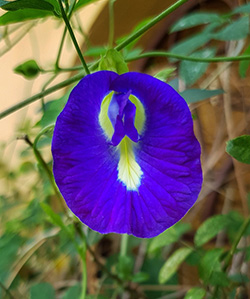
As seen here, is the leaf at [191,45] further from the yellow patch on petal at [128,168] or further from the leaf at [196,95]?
the yellow patch on petal at [128,168]

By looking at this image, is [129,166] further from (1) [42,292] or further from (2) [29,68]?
(1) [42,292]

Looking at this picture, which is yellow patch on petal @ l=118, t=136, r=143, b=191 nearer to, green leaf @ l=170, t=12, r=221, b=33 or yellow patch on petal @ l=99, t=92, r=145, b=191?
yellow patch on petal @ l=99, t=92, r=145, b=191

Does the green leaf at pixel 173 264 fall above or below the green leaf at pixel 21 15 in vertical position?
below

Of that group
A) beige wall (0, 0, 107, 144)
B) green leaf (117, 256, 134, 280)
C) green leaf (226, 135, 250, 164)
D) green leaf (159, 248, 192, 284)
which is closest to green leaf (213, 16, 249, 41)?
green leaf (226, 135, 250, 164)

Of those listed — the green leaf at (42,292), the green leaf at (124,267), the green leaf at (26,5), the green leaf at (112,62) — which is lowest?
the green leaf at (124,267)

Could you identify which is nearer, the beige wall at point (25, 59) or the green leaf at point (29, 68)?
the green leaf at point (29, 68)

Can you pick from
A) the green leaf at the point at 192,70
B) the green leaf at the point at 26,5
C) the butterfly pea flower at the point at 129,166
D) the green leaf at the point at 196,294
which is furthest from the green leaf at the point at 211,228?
the green leaf at the point at 26,5

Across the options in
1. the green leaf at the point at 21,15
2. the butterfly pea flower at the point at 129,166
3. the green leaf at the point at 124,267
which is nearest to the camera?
the butterfly pea flower at the point at 129,166

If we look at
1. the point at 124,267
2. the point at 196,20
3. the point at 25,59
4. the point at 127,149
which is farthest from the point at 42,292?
the point at 25,59
